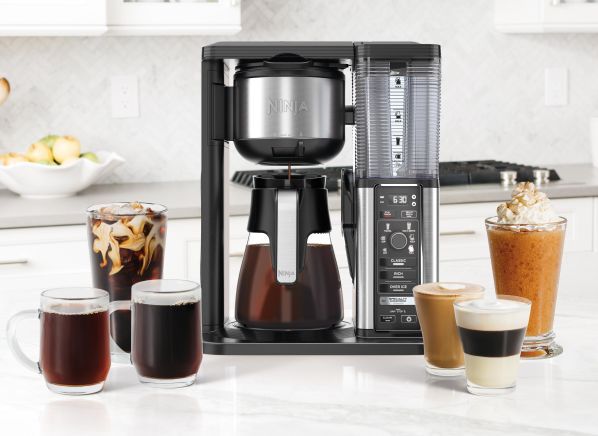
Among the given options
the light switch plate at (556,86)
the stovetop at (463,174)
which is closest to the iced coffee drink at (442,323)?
the stovetop at (463,174)

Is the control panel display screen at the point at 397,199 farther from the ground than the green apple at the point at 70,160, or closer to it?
closer to it

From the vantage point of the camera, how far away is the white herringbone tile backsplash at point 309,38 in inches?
131

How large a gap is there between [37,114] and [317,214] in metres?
2.18

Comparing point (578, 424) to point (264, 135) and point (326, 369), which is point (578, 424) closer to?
point (326, 369)

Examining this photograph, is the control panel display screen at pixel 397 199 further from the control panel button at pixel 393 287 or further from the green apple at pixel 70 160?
the green apple at pixel 70 160

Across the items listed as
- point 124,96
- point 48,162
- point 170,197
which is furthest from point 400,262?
point 124,96

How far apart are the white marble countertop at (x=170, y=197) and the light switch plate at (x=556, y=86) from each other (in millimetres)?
427

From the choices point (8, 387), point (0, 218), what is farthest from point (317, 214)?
point (0, 218)

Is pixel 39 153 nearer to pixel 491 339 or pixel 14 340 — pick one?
pixel 14 340

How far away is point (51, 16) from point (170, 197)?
0.65 meters

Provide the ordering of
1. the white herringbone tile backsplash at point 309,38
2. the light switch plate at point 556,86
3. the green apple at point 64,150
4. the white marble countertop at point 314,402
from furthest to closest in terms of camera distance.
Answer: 1. the light switch plate at point 556,86
2. the white herringbone tile backsplash at point 309,38
3. the green apple at point 64,150
4. the white marble countertop at point 314,402

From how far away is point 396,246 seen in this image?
1.37 m

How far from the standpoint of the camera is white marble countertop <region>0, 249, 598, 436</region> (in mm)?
1068

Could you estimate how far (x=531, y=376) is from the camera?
1247 mm
